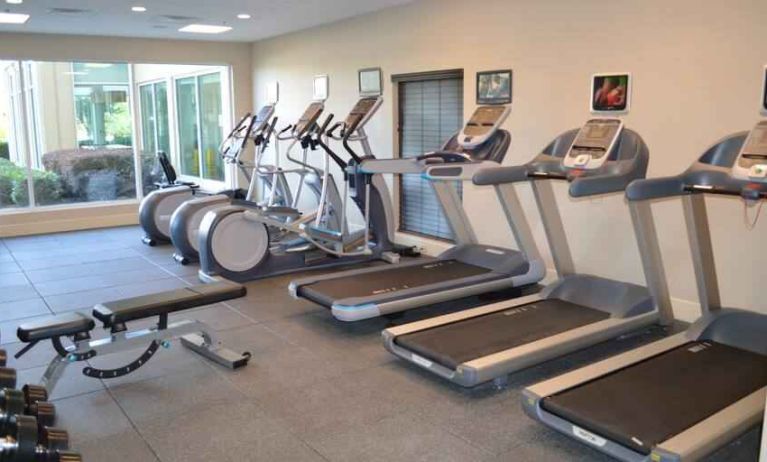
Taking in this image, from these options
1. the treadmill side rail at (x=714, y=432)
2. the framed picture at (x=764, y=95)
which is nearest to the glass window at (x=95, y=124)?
the framed picture at (x=764, y=95)

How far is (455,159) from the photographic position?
479 centimetres

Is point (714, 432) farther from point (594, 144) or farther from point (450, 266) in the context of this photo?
point (450, 266)

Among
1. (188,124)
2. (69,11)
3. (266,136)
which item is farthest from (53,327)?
(188,124)

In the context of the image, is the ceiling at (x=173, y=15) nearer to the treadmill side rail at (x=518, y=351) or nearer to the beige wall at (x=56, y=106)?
the beige wall at (x=56, y=106)

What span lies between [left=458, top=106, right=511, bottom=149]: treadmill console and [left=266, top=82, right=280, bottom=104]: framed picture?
4549mm

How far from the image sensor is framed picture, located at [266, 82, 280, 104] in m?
8.91

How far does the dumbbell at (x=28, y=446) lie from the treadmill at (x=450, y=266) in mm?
2464

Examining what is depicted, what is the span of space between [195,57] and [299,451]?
7469mm

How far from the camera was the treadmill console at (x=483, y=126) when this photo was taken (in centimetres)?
483

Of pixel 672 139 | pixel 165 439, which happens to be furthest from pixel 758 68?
pixel 165 439

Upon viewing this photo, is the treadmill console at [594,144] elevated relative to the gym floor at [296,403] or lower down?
elevated

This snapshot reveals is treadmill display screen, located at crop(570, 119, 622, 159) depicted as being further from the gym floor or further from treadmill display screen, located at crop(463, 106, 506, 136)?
the gym floor

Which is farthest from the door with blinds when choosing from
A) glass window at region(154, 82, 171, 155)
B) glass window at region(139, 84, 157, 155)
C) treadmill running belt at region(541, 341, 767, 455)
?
glass window at region(154, 82, 171, 155)

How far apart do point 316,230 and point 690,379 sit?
12.1 ft
